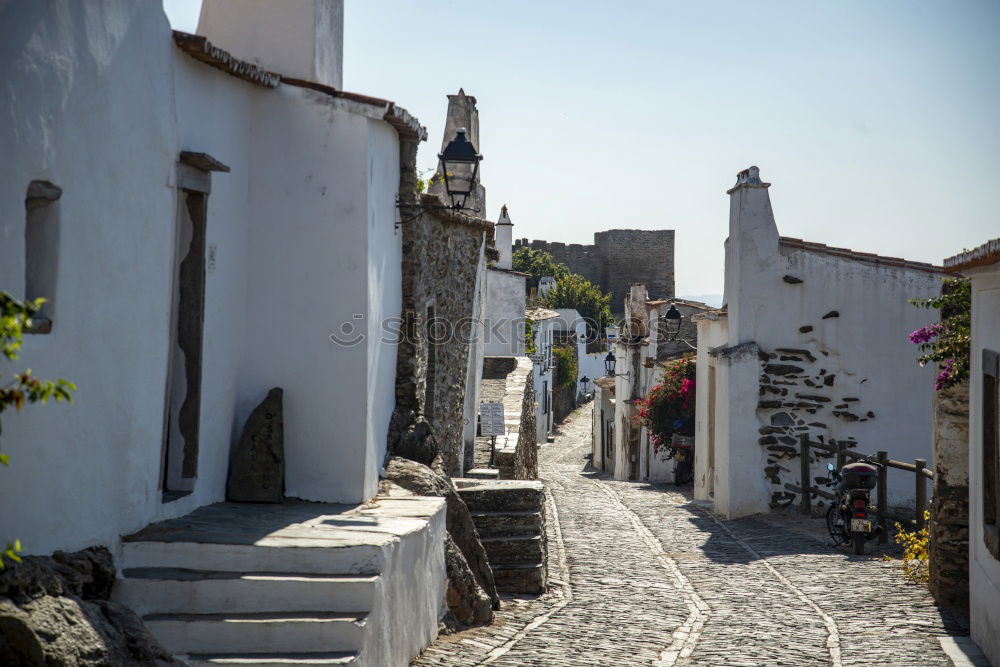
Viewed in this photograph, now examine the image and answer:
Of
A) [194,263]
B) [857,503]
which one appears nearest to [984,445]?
[857,503]

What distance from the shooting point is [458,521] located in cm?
885

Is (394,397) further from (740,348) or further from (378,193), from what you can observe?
(740,348)

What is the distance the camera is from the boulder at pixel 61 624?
419 cm

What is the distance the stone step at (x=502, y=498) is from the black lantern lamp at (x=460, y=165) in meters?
2.60

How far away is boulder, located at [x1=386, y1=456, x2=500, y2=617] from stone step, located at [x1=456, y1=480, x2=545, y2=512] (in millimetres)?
631

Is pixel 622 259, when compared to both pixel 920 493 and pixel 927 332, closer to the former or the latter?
pixel 920 493

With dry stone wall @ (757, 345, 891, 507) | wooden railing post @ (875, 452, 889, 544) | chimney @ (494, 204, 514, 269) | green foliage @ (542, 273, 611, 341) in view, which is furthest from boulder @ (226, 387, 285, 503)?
green foliage @ (542, 273, 611, 341)

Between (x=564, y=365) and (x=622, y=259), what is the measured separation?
1921 cm

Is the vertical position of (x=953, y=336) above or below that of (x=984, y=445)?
above

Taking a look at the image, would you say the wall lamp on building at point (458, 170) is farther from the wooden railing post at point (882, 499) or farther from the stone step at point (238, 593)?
the wooden railing post at point (882, 499)

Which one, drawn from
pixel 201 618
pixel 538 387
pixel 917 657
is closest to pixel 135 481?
pixel 201 618

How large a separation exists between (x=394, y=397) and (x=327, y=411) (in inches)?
55.8

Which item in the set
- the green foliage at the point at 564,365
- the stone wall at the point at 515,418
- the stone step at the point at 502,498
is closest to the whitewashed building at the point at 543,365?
the green foliage at the point at 564,365

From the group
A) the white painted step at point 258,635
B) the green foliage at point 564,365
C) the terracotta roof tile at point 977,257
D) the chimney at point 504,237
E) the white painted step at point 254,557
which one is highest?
the chimney at point 504,237
